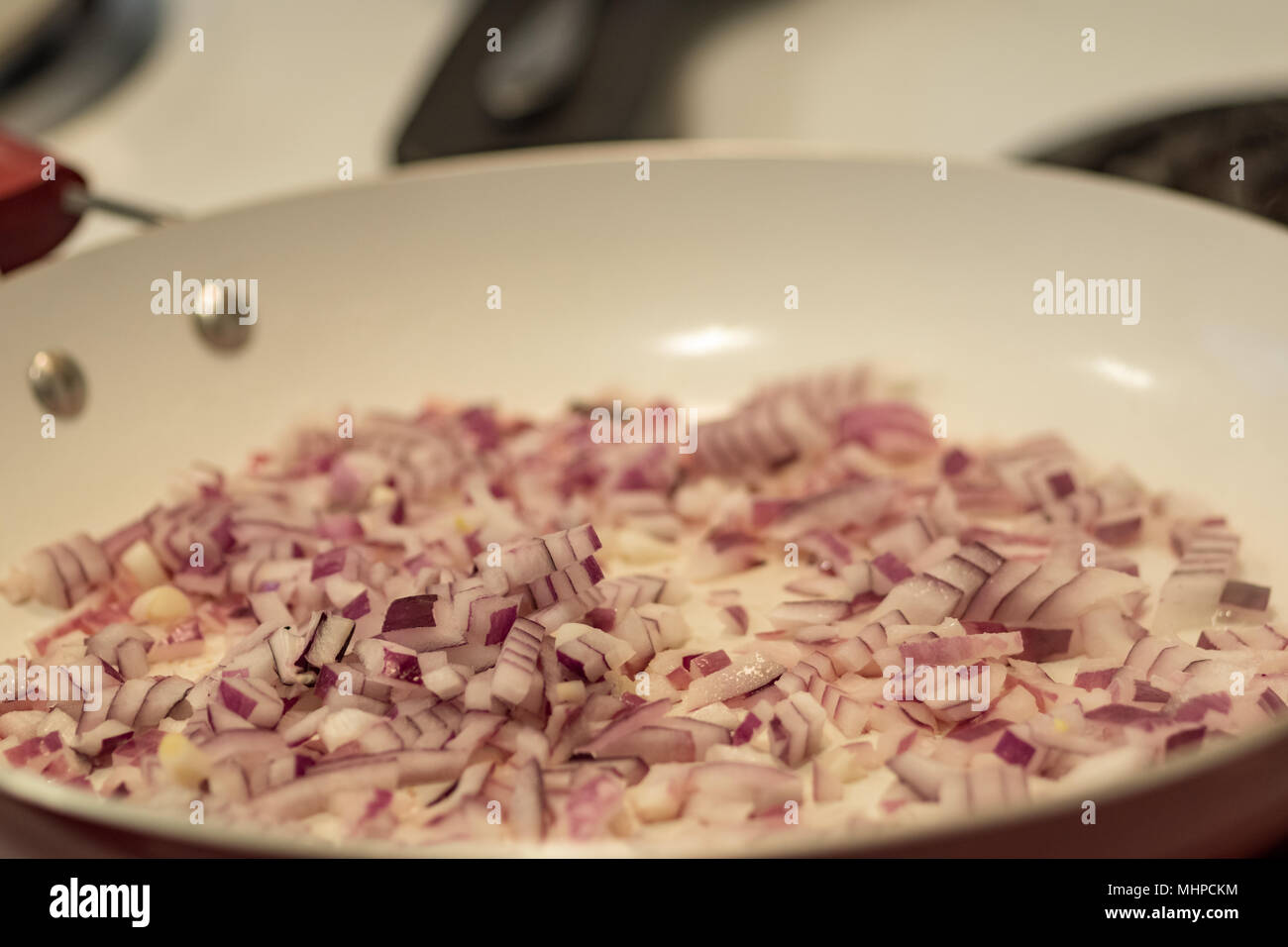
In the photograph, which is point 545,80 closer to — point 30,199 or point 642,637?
point 30,199

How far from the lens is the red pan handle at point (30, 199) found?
4.48 feet

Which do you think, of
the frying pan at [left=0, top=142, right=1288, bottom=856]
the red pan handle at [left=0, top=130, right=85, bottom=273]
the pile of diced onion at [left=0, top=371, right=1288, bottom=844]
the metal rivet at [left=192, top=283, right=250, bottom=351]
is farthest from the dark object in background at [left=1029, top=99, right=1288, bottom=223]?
the red pan handle at [left=0, top=130, right=85, bottom=273]

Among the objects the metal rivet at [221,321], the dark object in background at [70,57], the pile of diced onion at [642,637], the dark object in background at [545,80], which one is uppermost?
the dark object in background at [70,57]

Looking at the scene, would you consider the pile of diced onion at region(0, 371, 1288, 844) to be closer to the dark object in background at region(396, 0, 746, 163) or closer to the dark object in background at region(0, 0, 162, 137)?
the dark object in background at region(396, 0, 746, 163)

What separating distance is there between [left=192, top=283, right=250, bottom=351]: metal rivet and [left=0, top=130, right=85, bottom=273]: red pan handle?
20 centimetres

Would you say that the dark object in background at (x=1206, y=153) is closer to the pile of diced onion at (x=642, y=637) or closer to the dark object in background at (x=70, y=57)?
the pile of diced onion at (x=642, y=637)

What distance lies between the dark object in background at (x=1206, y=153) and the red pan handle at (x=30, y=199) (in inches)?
56.8

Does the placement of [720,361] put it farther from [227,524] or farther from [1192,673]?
[1192,673]

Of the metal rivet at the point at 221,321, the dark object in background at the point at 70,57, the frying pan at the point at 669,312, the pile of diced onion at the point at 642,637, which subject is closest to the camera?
the pile of diced onion at the point at 642,637

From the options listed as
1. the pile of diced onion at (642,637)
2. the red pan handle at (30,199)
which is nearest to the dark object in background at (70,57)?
the red pan handle at (30,199)

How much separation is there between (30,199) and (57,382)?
25 cm

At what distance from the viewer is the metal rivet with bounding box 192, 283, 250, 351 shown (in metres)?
1.41

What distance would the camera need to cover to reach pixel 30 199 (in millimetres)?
1374

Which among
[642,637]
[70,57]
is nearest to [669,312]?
[642,637]
